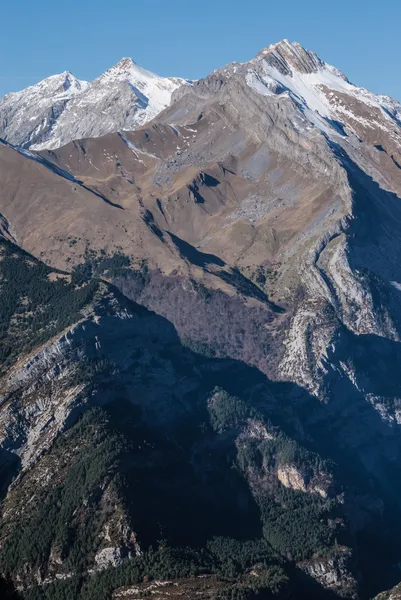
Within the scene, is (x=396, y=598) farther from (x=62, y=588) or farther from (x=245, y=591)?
(x=62, y=588)

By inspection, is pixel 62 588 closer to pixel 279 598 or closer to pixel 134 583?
pixel 134 583

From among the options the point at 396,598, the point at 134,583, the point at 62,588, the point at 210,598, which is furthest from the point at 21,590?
the point at 396,598

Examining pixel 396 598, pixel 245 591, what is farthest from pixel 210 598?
pixel 396 598

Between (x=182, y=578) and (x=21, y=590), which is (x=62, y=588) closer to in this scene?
(x=21, y=590)

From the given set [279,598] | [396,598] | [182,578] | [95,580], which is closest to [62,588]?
[95,580]

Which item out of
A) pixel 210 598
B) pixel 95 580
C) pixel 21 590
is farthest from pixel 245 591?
pixel 21 590

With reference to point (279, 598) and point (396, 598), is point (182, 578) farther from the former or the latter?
point (396, 598)
